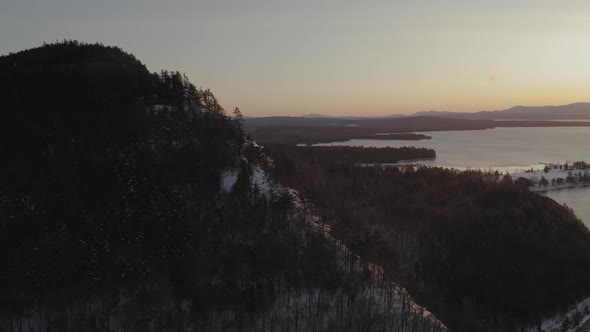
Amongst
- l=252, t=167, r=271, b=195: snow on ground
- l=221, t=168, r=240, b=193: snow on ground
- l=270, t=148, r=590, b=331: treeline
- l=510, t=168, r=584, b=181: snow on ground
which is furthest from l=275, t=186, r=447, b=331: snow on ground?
A: l=510, t=168, r=584, b=181: snow on ground

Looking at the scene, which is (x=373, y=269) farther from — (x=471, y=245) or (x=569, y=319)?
(x=569, y=319)

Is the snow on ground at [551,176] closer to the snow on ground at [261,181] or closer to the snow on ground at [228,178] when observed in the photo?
the snow on ground at [261,181]

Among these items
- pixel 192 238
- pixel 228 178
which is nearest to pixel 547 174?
pixel 228 178

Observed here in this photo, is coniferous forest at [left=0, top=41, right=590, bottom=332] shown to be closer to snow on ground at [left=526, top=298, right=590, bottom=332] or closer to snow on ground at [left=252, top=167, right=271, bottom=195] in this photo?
snow on ground at [left=252, top=167, right=271, bottom=195]

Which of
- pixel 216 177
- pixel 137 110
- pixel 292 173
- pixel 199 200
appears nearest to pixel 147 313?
pixel 199 200

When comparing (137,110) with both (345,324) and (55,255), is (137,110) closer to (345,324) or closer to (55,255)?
(55,255)

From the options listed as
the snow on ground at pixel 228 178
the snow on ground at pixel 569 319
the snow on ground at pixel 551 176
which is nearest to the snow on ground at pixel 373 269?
the snow on ground at pixel 228 178
